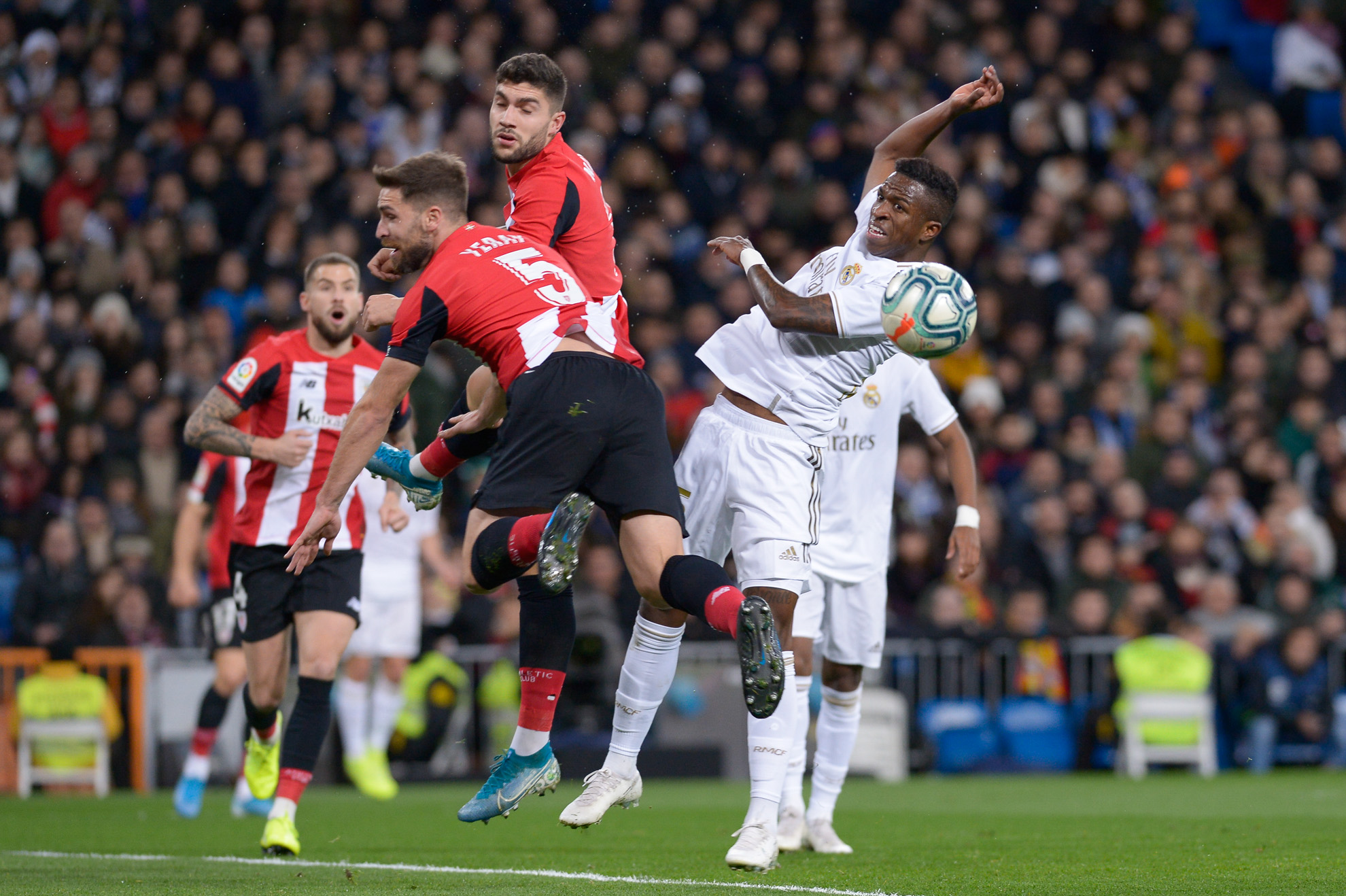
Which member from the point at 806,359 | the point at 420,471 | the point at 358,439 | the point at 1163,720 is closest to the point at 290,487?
the point at 420,471

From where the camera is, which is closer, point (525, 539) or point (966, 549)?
point (525, 539)

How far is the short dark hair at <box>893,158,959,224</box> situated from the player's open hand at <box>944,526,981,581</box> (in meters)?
1.84

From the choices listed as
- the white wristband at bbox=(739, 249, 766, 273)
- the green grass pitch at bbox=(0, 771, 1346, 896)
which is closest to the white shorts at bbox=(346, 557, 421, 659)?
the green grass pitch at bbox=(0, 771, 1346, 896)

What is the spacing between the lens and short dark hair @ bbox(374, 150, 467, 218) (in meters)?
6.72

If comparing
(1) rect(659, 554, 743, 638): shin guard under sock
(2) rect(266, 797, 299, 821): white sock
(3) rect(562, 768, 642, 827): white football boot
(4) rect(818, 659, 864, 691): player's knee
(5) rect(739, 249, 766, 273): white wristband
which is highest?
(5) rect(739, 249, 766, 273): white wristband

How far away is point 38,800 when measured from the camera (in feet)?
41.1

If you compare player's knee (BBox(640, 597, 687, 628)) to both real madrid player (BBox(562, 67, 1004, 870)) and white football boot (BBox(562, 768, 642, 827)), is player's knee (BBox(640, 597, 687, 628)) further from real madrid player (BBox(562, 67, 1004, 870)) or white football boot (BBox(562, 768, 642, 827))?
white football boot (BBox(562, 768, 642, 827))

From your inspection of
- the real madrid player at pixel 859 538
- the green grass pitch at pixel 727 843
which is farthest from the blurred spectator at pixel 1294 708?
the real madrid player at pixel 859 538

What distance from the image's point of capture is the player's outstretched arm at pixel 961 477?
8.40 meters

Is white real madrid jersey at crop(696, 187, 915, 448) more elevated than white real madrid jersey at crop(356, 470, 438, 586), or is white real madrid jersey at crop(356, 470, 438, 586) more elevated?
white real madrid jersey at crop(696, 187, 915, 448)

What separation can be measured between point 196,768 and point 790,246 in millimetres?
8593

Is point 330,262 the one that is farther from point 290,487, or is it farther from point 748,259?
point 748,259

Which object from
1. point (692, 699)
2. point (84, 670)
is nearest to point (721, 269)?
point (692, 699)

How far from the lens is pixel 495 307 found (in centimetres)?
642
